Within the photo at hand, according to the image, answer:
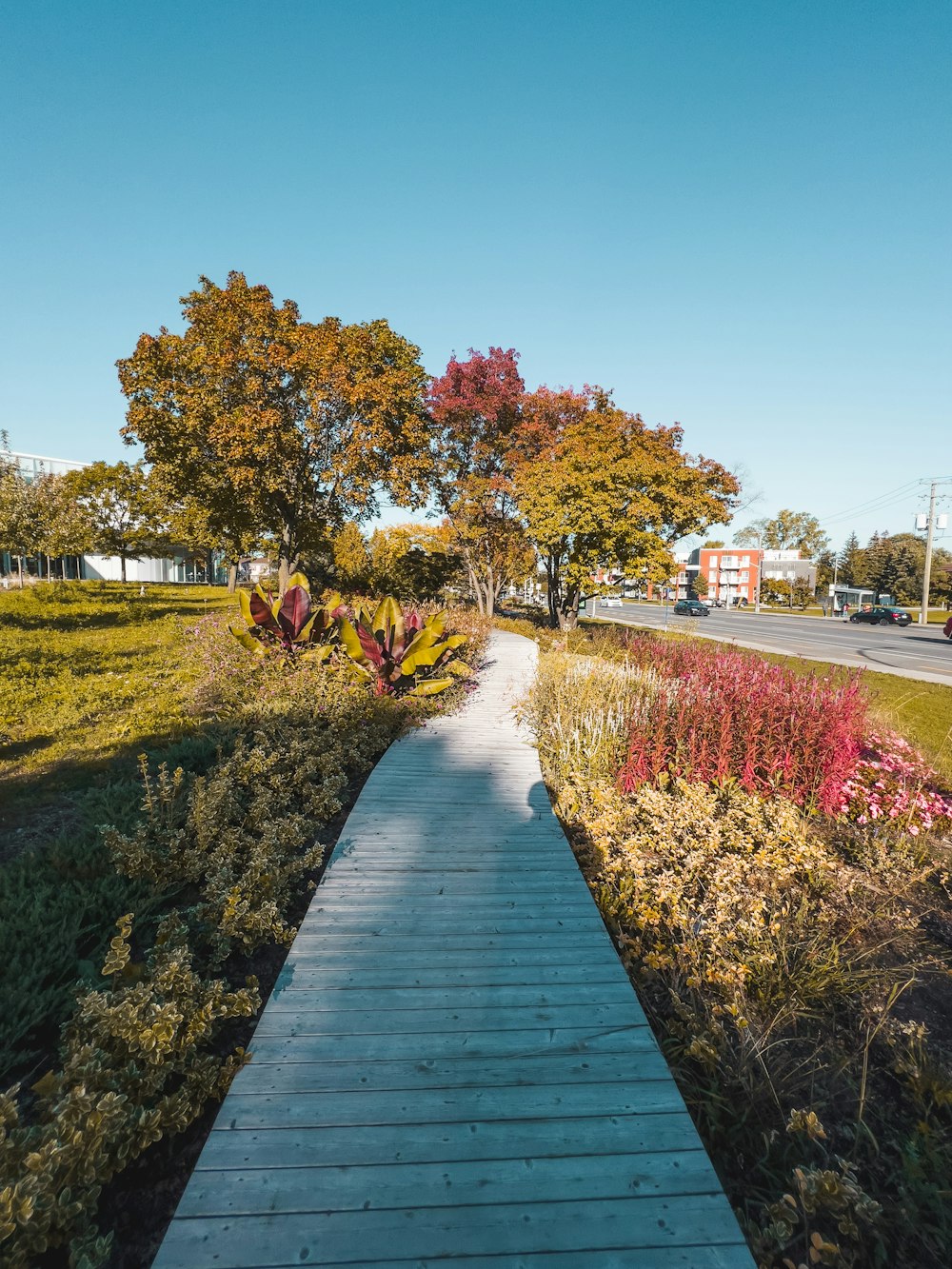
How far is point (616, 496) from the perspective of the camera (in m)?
13.8

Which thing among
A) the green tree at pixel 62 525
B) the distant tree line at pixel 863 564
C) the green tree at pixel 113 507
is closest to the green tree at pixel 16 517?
the green tree at pixel 62 525

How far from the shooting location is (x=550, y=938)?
300 cm

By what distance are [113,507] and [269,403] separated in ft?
56.6

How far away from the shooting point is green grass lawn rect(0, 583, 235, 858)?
484cm

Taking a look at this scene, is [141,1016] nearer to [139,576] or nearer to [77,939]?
[77,939]

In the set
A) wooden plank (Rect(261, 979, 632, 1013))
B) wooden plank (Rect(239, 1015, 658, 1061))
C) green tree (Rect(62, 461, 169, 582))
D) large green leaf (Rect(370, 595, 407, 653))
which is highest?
green tree (Rect(62, 461, 169, 582))

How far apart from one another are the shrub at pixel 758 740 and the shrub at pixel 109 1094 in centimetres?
348

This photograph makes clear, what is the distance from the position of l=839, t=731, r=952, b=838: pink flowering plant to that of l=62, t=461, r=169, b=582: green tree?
28.6m

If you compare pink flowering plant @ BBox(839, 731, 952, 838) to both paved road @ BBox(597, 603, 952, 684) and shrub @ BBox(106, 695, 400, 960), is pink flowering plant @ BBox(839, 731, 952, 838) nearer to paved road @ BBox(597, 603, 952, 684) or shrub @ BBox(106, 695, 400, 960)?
shrub @ BBox(106, 695, 400, 960)

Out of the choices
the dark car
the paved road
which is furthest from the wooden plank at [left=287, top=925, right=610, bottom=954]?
the dark car

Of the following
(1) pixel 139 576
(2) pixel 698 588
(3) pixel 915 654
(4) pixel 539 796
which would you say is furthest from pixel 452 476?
(2) pixel 698 588

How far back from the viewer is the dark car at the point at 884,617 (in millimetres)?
33719

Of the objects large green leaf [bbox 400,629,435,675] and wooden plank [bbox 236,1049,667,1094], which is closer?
wooden plank [bbox 236,1049,667,1094]

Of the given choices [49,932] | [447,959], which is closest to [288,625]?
[49,932]
